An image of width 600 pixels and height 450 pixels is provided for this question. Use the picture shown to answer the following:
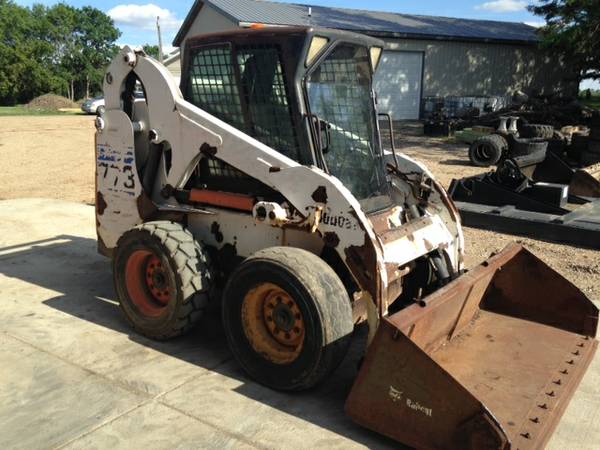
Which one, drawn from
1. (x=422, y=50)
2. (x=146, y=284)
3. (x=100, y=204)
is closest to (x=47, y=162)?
(x=100, y=204)

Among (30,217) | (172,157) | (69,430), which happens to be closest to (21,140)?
(30,217)

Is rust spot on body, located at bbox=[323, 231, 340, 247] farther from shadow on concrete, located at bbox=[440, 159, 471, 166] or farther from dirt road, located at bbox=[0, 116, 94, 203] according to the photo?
shadow on concrete, located at bbox=[440, 159, 471, 166]

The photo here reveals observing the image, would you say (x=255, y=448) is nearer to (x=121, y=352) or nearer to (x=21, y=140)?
(x=121, y=352)

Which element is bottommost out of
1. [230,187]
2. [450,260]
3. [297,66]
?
[450,260]

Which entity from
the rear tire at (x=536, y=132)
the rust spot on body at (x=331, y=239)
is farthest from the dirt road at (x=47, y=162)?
the rear tire at (x=536, y=132)

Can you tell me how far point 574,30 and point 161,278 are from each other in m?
19.8

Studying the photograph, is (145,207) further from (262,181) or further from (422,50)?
(422,50)

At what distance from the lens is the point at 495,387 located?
3.49 meters

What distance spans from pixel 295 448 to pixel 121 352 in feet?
5.46

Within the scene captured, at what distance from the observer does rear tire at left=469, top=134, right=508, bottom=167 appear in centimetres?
1195

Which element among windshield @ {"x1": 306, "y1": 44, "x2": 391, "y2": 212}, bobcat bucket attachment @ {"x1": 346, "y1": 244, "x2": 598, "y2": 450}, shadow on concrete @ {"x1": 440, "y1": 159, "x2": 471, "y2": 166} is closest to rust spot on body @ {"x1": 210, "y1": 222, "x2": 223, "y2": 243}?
windshield @ {"x1": 306, "y1": 44, "x2": 391, "y2": 212}

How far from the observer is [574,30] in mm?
19906

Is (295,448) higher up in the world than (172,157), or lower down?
lower down

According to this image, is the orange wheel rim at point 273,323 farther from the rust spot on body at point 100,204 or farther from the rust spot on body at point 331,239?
the rust spot on body at point 100,204
